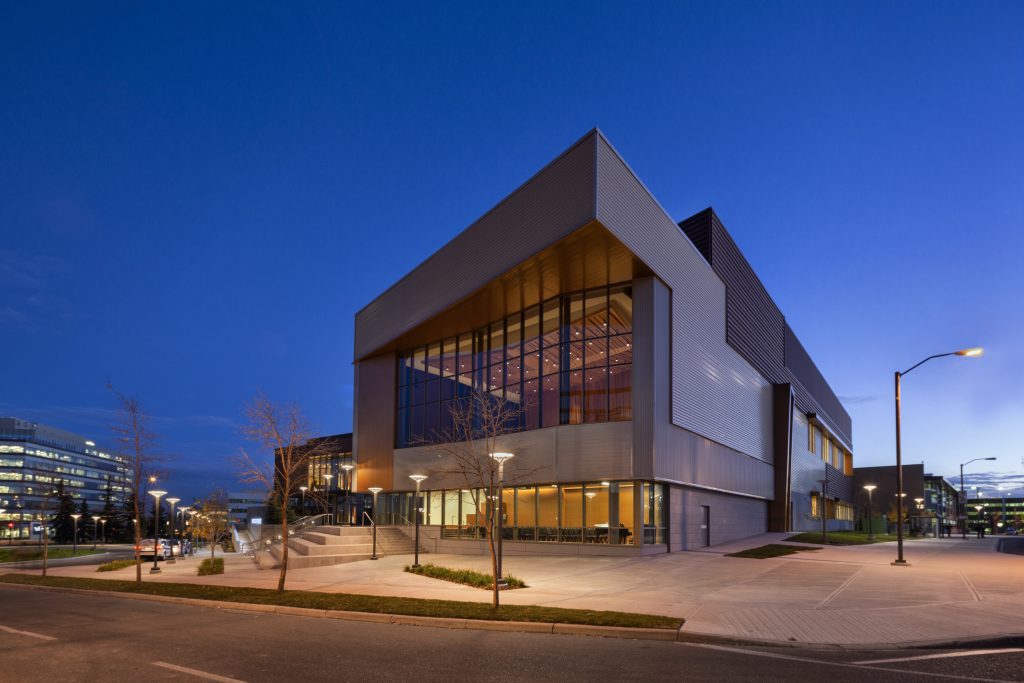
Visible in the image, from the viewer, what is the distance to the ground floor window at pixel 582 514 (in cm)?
3009

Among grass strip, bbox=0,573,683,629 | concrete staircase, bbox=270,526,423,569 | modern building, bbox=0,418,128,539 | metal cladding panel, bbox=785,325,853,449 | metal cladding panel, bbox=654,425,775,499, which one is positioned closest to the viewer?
grass strip, bbox=0,573,683,629

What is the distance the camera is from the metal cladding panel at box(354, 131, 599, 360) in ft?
93.4

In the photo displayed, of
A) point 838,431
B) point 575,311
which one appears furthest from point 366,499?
point 838,431

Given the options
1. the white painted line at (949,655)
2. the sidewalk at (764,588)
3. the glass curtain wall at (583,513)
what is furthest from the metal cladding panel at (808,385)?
the white painted line at (949,655)

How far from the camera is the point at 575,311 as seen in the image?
33.9 metres

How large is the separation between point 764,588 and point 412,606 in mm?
9761

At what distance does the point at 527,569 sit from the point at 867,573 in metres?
11.4

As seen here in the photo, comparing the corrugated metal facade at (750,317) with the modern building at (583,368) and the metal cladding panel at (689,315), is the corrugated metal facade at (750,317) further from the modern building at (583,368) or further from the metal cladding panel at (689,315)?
the metal cladding panel at (689,315)

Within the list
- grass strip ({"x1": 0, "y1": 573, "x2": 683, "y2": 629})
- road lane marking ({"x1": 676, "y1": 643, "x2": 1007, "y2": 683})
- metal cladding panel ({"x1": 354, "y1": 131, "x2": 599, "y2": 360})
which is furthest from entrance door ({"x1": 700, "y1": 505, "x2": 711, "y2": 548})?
road lane marking ({"x1": 676, "y1": 643, "x2": 1007, "y2": 683})

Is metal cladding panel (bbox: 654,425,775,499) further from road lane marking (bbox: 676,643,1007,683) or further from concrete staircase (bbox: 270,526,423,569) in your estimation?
road lane marking (bbox: 676,643,1007,683)

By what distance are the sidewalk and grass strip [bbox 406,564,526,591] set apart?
54cm

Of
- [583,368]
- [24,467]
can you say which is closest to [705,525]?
[583,368]

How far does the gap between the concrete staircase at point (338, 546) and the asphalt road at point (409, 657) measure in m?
15.8

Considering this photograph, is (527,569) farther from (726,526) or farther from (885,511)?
(885,511)
